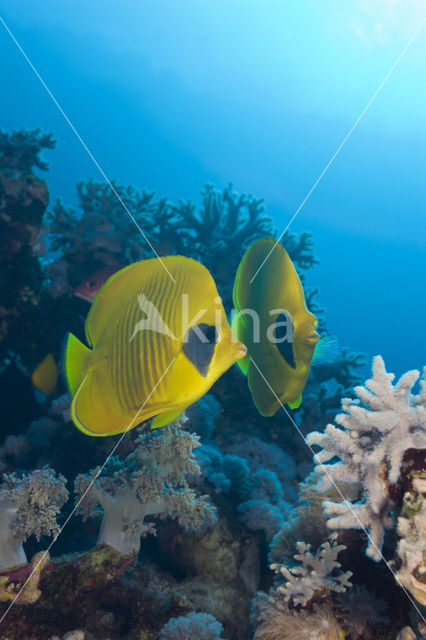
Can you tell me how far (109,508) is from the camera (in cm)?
214

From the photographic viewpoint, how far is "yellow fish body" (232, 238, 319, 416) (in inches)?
53.4

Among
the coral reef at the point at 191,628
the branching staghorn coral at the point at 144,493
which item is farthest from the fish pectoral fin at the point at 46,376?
the coral reef at the point at 191,628

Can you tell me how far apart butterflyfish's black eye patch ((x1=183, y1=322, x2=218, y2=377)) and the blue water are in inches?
2201

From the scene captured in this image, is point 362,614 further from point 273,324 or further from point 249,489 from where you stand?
point 249,489

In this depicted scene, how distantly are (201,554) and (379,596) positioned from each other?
1540 mm

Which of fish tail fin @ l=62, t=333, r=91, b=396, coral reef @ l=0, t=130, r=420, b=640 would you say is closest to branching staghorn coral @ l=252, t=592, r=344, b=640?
coral reef @ l=0, t=130, r=420, b=640

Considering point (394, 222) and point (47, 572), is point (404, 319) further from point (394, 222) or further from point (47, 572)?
point (47, 572)

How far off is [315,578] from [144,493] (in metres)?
1.18

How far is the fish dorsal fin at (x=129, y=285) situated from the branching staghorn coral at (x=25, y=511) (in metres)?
1.43

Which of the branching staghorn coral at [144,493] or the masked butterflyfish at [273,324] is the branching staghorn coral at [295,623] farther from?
the branching staghorn coral at [144,493]

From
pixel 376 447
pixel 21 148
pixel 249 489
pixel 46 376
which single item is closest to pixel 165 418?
pixel 376 447

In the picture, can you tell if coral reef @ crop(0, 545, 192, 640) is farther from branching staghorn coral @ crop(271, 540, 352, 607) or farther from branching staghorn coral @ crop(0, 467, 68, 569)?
branching staghorn coral @ crop(271, 540, 352, 607)

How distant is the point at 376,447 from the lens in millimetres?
1206

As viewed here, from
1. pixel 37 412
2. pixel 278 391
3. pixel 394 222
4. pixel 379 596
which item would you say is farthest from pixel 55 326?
pixel 394 222
